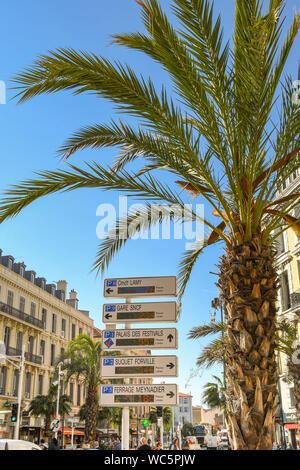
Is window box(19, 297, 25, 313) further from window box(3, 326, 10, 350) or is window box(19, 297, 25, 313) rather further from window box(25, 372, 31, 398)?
window box(25, 372, 31, 398)

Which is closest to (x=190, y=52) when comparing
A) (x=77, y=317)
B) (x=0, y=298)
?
(x=0, y=298)

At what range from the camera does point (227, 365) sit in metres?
6.91

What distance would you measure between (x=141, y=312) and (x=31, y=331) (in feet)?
124

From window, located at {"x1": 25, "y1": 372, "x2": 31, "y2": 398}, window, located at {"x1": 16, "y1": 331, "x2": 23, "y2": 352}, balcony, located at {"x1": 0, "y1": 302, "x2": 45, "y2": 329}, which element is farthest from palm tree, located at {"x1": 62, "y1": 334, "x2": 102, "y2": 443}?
window, located at {"x1": 25, "y1": 372, "x2": 31, "y2": 398}

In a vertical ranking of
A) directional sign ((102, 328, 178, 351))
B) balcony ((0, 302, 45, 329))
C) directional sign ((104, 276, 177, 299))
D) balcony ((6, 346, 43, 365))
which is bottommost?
directional sign ((102, 328, 178, 351))

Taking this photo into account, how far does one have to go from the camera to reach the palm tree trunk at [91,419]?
95.1ft

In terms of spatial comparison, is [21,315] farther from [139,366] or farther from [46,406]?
[139,366]

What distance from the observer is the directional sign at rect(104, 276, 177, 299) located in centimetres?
775

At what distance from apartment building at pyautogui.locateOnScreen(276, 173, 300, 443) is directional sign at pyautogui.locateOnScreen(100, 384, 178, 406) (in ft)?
84.6

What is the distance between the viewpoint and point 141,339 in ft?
24.7

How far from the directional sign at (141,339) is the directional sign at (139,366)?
6.8 inches

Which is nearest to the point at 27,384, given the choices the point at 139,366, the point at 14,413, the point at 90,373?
the point at 90,373
